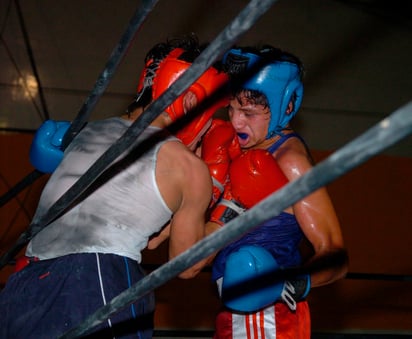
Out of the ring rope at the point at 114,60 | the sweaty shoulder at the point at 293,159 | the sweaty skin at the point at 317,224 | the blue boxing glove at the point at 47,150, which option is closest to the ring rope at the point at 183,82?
the ring rope at the point at 114,60

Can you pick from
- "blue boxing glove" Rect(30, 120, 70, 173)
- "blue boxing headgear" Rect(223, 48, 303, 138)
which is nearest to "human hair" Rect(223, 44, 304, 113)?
"blue boxing headgear" Rect(223, 48, 303, 138)

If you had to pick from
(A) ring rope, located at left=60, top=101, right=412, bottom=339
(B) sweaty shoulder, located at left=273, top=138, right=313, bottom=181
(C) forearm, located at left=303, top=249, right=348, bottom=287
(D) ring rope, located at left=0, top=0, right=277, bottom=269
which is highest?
(B) sweaty shoulder, located at left=273, top=138, right=313, bottom=181

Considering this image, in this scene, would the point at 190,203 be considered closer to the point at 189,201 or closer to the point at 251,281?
the point at 189,201

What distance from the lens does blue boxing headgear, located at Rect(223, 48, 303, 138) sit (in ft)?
5.86

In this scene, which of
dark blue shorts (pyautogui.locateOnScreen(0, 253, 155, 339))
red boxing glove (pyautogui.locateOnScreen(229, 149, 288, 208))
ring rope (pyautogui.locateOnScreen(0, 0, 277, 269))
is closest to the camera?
ring rope (pyautogui.locateOnScreen(0, 0, 277, 269))

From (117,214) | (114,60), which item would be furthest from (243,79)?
(114,60)

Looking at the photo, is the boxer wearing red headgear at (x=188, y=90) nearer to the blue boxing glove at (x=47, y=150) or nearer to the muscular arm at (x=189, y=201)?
the muscular arm at (x=189, y=201)

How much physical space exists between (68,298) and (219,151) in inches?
30.2

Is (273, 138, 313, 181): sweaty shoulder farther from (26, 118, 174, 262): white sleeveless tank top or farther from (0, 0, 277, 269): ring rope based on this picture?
(0, 0, 277, 269): ring rope

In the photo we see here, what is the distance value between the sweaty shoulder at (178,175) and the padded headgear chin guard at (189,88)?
0.13 meters

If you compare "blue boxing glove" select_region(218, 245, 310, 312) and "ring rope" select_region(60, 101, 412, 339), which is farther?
"blue boxing glove" select_region(218, 245, 310, 312)

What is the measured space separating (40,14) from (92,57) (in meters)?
0.70

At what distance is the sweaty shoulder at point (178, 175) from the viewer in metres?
1.37

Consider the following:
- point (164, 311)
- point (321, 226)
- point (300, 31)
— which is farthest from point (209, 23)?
point (321, 226)
